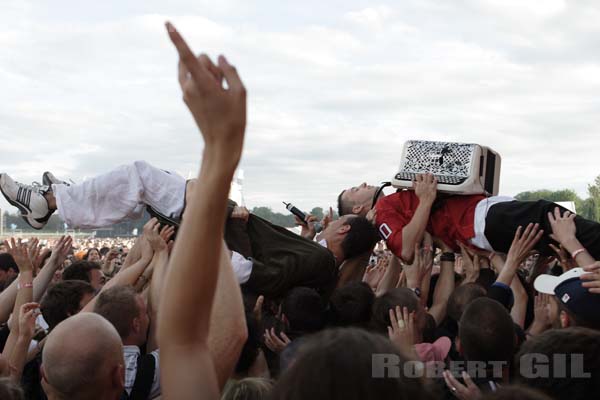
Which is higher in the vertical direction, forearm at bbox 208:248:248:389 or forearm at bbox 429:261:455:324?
forearm at bbox 208:248:248:389

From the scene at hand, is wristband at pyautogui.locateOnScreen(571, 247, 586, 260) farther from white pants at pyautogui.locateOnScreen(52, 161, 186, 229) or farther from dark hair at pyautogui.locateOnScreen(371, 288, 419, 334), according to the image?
white pants at pyautogui.locateOnScreen(52, 161, 186, 229)

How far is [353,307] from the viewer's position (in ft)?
15.2

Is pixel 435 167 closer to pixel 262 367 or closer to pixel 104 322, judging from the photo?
pixel 262 367

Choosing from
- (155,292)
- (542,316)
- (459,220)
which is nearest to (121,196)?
(155,292)

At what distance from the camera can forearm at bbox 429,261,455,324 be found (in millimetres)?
5308

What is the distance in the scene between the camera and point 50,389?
2.74m

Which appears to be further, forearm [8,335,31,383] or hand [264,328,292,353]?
hand [264,328,292,353]

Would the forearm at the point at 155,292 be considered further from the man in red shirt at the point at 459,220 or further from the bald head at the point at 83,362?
the man in red shirt at the point at 459,220

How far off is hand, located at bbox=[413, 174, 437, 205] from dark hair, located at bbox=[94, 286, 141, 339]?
296 cm

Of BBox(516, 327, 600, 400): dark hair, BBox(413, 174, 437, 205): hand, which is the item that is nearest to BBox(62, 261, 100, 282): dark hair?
BBox(413, 174, 437, 205): hand

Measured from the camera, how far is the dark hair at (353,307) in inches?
183

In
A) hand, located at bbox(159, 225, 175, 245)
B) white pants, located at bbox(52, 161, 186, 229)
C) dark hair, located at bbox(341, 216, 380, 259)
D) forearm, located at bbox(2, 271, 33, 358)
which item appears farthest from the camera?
dark hair, located at bbox(341, 216, 380, 259)

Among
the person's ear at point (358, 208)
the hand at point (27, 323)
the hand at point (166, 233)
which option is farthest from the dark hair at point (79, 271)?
the person's ear at point (358, 208)

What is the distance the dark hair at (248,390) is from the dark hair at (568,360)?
103 cm
